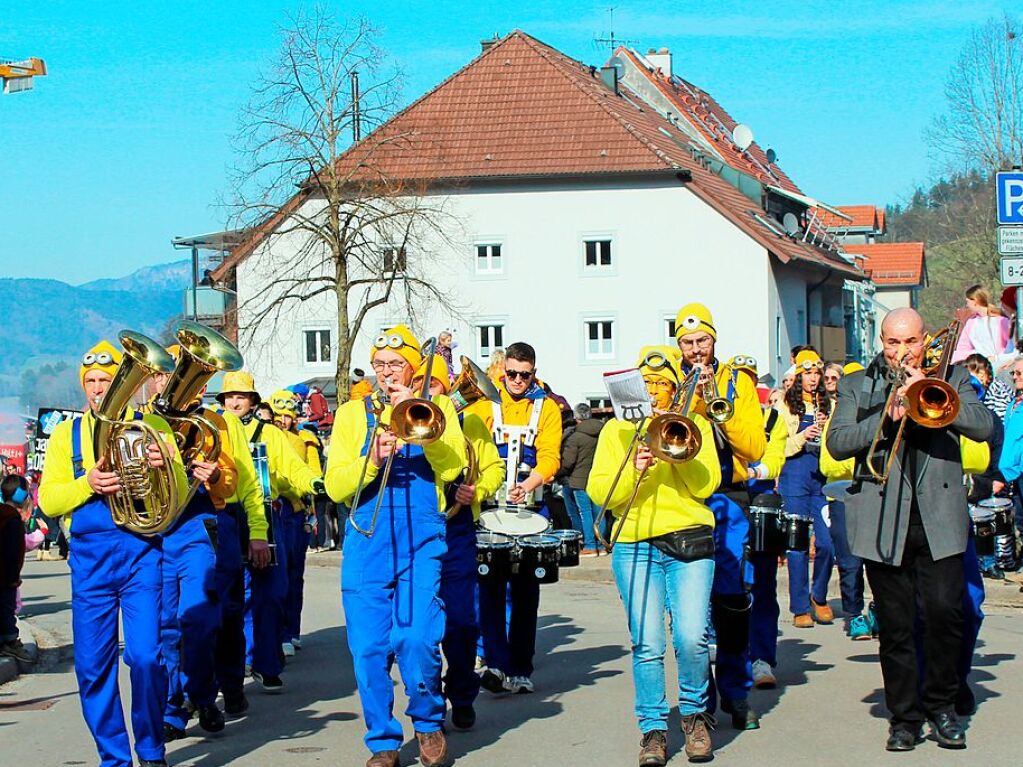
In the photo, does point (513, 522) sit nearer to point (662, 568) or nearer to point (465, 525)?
point (465, 525)

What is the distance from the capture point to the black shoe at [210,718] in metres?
9.41

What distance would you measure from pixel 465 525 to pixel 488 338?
151ft

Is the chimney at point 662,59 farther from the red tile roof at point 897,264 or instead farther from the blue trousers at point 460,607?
the blue trousers at point 460,607

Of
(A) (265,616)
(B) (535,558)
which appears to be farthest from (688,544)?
(A) (265,616)

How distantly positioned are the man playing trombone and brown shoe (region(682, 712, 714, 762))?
3.89ft

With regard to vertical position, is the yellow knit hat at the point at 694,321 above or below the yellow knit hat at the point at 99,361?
above

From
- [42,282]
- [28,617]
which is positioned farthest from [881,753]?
[42,282]

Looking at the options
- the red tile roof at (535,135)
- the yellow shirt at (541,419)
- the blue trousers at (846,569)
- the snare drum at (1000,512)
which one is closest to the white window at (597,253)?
the red tile roof at (535,135)

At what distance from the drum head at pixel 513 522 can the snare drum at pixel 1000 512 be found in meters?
2.72

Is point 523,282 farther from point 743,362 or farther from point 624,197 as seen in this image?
point 743,362

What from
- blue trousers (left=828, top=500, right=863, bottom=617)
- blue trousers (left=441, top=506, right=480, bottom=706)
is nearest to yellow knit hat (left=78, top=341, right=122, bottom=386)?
blue trousers (left=441, top=506, right=480, bottom=706)

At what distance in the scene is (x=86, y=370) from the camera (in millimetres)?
8328

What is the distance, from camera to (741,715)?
8.96 m

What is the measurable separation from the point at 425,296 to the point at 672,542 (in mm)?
39403
